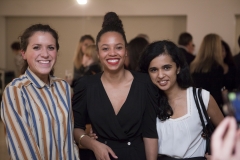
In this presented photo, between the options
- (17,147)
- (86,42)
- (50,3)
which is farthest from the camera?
(50,3)

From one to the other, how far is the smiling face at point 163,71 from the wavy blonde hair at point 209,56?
5.49 feet

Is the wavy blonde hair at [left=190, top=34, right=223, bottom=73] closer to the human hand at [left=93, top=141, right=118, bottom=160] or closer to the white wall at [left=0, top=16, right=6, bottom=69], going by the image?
the human hand at [left=93, top=141, right=118, bottom=160]

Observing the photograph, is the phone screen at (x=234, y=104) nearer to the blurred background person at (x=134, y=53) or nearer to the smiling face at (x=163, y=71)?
the smiling face at (x=163, y=71)

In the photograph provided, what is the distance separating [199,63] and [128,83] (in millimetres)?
1894

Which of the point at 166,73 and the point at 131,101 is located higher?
the point at 166,73

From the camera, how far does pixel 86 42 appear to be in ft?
16.3

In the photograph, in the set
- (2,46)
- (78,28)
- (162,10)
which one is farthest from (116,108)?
(2,46)

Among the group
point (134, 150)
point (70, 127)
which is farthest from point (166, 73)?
point (70, 127)

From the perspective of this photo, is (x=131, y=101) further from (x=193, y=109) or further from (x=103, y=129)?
(x=193, y=109)

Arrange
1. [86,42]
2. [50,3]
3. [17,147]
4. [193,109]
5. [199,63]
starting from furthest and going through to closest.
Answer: [50,3], [86,42], [199,63], [193,109], [17,147]

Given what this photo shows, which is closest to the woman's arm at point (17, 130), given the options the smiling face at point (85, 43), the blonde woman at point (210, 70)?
the blonde woman at point (210, 70)

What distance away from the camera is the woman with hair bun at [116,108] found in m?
1.95

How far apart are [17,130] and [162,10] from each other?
6.04m

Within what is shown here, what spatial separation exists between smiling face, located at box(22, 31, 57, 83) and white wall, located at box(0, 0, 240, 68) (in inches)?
220
